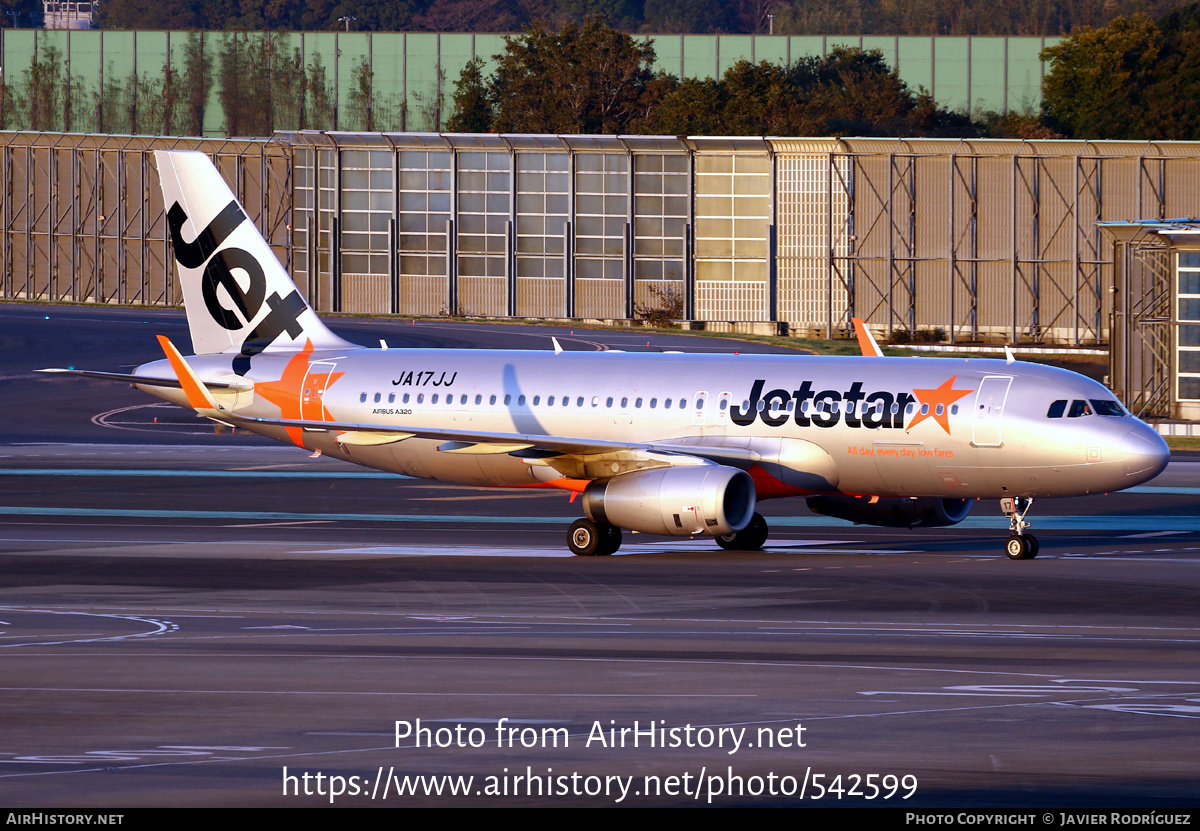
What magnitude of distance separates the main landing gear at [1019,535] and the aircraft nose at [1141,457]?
2372 mm

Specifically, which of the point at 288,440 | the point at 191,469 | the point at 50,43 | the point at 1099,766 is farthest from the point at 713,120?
the point at 1099,766

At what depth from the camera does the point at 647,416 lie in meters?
39.7

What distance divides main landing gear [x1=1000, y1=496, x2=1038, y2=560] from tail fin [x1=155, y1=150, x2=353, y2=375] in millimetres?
17263

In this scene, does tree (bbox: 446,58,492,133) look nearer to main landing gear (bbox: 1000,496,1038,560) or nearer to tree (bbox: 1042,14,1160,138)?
tree (bbox: 1042,14,1160,138)

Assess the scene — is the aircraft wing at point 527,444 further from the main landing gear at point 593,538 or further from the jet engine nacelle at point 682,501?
the main landing gear at point 593,538

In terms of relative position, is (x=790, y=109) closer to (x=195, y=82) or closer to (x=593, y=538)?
(x=195, y=82)

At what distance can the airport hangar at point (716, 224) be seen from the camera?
10306cm

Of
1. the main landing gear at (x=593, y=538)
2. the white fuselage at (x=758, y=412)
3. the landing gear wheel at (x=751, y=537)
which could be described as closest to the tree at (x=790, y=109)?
the white fuselage at (x=758, y=412)

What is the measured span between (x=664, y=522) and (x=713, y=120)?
323ft

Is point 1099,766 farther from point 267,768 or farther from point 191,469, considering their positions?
point 191,469

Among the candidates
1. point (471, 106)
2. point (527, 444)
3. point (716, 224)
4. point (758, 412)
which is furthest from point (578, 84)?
point (527, 444)

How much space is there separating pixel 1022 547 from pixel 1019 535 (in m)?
0.39

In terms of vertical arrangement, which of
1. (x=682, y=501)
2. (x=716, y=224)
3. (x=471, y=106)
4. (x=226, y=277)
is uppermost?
(x=471, y=106)

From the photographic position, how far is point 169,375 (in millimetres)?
43344
